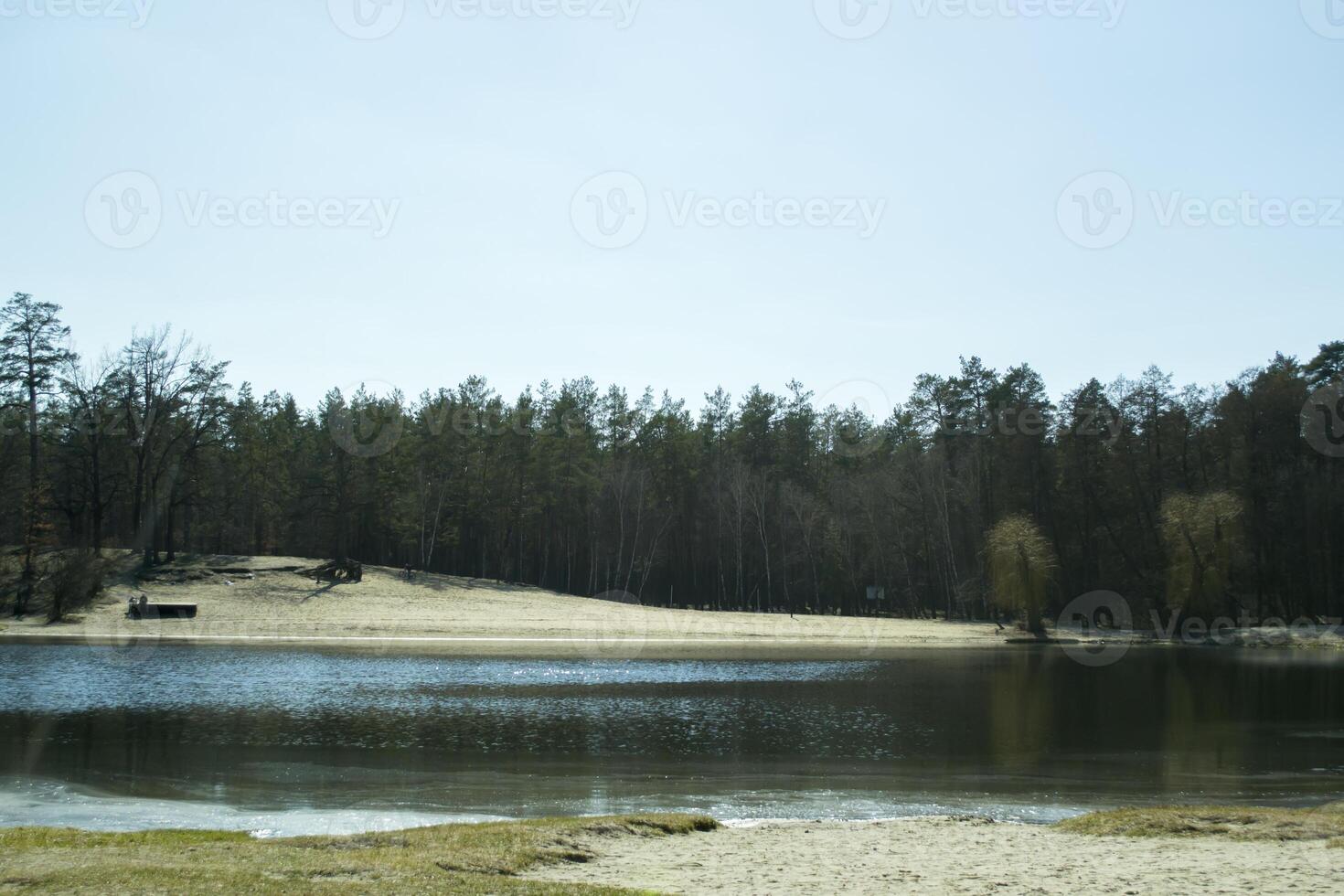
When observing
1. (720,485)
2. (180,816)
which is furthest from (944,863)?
(720,485)

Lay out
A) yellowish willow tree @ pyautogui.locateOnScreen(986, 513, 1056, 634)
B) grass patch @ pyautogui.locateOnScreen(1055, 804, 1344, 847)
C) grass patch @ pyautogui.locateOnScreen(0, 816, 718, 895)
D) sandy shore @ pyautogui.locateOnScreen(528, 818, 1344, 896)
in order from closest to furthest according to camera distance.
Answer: grass patch @ pyautogui.locateOnScreen(0, 816, 718, 895) → sandy shore @ pyautogui.locateOnScreen(528, 818, 1344, 896) → grass patch @ pyautogui.locateOnScreen(1055, 804, 1344, 847) → yellowish willow tree @ pyautogui.locateOnScreen(986, 513, 1056, 634)

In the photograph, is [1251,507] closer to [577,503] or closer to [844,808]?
[577,503]

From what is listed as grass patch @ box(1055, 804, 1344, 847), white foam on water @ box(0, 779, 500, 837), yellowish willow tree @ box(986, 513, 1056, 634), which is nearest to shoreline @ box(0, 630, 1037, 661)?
yellowish willow tree @ box(986, 513, 1056, 634)

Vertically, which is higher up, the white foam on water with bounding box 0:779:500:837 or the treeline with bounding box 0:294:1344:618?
the treeline with bounding box 0:294:1344:618

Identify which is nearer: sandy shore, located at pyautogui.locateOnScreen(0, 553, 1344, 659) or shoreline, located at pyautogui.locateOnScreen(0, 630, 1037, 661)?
shoreline, located at pyautogui.locateOnScreen(0, 630, 1037, 661)

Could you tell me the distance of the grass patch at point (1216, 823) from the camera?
1455 cm

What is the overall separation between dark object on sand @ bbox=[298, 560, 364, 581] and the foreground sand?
100cm

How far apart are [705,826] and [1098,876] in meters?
5.95

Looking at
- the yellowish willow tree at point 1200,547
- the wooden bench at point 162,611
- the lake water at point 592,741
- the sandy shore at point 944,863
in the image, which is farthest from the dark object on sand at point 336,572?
the sandy shore at point 944,863

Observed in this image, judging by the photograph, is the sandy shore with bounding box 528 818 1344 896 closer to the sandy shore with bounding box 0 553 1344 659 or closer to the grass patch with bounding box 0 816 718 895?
the grass patch with bounding box 0 816 718 895

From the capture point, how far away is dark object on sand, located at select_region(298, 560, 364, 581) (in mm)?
67062

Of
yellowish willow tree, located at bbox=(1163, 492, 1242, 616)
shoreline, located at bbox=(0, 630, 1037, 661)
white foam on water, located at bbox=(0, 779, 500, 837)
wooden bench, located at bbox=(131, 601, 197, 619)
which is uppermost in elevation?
yellowish willow tree, located at bbox=(1163, 492, 1242, 616)

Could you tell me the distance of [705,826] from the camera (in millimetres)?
15430

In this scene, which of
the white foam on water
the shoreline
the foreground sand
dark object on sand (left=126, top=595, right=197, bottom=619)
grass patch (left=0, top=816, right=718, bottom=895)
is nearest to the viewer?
grass patch (left=0, top=816, right=718, bottom=895)
